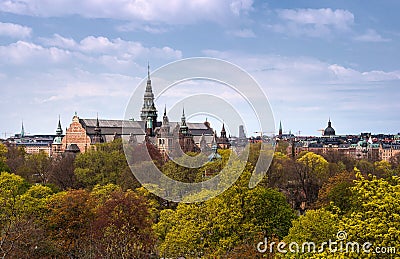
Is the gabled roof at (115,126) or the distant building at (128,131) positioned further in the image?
the gabled roof at (115,126)

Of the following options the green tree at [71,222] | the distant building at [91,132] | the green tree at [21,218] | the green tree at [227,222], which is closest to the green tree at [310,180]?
the green tree at [227,222]

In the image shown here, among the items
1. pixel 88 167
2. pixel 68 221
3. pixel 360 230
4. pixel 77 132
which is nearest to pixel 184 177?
pixel 88 167

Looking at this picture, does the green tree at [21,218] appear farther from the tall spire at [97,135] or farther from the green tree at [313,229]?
the tall spire at [97,135]

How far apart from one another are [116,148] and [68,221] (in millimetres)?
36632

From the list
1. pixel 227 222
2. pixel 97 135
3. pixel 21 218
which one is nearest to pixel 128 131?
pixel 97 135

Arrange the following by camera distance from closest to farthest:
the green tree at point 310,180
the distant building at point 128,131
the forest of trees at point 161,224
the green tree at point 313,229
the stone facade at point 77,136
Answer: the green tree at point 313,229 < the forest of trees at point 161,224 < the green tree at point 310,180 < the distant building at point 128,131 < the stone facade at point 77,136

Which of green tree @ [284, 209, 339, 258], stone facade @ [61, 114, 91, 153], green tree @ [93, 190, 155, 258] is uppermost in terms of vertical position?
stone facade @ [61, 114, 91, 153]

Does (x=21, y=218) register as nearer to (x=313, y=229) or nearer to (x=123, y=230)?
(x=123, y=230)

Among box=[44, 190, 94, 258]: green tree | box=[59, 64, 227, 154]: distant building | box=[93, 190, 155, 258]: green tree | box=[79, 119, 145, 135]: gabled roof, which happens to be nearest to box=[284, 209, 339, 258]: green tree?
box=[93, 190, 155, 258]: green tree

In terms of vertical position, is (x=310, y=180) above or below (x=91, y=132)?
below

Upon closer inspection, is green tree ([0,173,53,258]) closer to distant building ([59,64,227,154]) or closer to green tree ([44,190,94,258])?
green tree ([44,190,94,258])

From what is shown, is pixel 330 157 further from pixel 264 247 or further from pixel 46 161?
pixel 264 247

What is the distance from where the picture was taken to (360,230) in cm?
1333

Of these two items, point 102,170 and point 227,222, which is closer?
point 227,222
